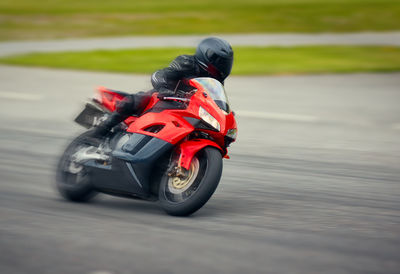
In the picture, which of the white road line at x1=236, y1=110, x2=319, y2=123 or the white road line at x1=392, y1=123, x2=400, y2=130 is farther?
the white road line at x1=236, y1=110, x2=319, y2=123

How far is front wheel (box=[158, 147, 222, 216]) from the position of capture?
5609 mm

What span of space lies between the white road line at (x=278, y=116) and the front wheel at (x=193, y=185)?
18.2 ft

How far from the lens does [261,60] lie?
1741 cm

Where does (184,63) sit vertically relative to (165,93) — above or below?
above

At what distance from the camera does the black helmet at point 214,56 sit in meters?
6.02

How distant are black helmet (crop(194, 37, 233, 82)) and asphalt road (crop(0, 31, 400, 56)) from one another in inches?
534

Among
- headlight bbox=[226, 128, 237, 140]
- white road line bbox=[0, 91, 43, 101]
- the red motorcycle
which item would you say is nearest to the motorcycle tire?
the red motorcycle

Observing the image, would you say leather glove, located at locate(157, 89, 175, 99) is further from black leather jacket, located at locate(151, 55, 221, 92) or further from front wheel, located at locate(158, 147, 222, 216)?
front wheel, located at locate(158, 147, 222, 216)

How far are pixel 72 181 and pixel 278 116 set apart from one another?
5.47 metres

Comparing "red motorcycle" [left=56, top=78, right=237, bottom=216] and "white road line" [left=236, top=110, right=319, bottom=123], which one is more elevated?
"white road line" [left=236, top=110, right=319, bottom=123]

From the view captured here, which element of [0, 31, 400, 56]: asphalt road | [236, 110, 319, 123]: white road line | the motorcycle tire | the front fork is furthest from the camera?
[0, 31, 400, 56]: asphalt road

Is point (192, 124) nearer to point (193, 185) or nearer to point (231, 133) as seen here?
point (231, 133)

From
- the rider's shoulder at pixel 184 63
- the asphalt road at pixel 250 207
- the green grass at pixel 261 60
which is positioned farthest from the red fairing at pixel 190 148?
the green grass at pixel 261 60

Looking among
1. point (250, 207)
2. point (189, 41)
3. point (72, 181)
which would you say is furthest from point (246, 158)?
point (189, 41)
